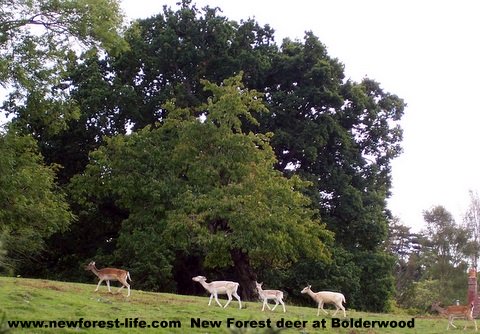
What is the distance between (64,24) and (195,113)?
1161 centimetres

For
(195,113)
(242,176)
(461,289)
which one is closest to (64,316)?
(242,176)

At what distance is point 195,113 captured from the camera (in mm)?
35094

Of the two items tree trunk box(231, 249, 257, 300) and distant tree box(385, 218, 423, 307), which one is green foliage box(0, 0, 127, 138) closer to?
tree trunk box(231, 249, 257, 300)

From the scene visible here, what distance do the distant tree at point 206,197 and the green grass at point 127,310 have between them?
6619mm

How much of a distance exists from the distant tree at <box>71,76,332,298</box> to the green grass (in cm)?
662

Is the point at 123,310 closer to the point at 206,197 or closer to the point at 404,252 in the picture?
the point at 206,197

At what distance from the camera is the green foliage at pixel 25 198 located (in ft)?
82.1

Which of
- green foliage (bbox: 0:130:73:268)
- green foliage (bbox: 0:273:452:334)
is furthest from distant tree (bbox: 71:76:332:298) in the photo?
green foliage (bbox: 0:273:452:334)

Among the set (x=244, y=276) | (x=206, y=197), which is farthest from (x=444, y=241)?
(x=206, y=197)

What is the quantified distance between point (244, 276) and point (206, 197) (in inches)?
175

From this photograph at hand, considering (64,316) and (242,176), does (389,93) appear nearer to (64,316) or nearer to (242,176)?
(242,176)

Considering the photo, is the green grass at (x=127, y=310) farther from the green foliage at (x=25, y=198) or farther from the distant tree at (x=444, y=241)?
the distant tree at (x=444, y=241)

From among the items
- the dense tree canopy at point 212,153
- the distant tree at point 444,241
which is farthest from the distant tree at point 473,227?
the dense tree canopy at point 212,153

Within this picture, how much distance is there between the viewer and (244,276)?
2902cm
